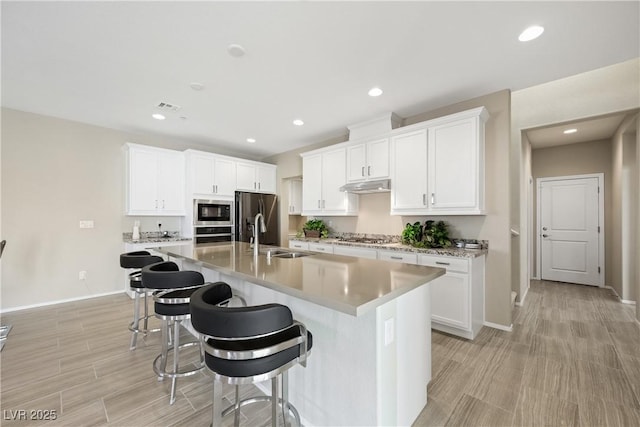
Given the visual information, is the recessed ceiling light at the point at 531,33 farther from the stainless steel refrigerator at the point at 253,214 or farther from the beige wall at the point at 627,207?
the stainless steel refrigerator at the point at 253,214

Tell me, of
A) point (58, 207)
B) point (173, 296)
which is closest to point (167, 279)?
point (173, 296)

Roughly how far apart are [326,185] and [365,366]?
3.49 metres

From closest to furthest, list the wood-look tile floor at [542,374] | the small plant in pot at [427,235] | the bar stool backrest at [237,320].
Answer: the bar stool backrest at [237,320], the wood-look tile floor at [542,374], the small plant in pot at [427,235]

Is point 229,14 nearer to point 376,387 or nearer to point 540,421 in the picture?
point 376,387

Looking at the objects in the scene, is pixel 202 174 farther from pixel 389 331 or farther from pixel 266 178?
pixel 389 331

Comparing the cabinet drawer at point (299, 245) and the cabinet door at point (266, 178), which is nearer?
the cabinet drawer at point (299, 245)

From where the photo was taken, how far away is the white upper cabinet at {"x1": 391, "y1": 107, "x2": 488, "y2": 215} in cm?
295

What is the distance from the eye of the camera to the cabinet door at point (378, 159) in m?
3.71

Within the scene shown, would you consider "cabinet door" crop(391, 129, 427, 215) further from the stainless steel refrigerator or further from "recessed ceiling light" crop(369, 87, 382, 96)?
the stainless steel refrigerator

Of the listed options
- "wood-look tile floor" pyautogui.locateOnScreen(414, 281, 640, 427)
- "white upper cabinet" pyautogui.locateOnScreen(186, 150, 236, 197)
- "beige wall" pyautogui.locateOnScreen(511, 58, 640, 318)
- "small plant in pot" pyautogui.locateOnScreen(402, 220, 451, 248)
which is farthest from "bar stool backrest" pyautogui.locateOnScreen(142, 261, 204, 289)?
"beige wall" pyautogui.locateOnScreen(511, 58, 640, 318)

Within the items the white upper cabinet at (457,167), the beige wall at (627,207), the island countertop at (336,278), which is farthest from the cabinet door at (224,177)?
the beige wall at (627,207)

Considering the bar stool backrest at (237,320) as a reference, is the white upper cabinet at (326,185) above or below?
above

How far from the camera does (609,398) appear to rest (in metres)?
1.82

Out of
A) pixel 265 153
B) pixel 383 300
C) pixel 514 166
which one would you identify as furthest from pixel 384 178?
pixel 265 153
